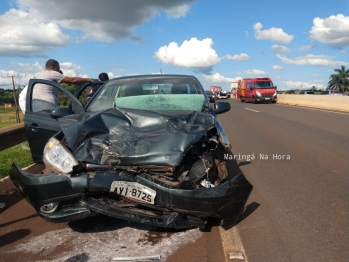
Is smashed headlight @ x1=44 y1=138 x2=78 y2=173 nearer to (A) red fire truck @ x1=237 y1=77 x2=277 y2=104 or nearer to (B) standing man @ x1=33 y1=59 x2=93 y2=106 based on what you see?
(B) standing man @ x1=33 y1=59 x2=93 y2=106

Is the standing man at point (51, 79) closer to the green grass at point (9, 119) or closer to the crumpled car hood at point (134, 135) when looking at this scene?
the crumpled car hood at point (134, 135)

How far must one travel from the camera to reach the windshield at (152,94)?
197 inches

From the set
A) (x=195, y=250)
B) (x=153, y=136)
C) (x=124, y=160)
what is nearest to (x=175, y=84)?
(x=153, y=136)

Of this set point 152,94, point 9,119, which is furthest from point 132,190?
point 9,119

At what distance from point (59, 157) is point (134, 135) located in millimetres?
769

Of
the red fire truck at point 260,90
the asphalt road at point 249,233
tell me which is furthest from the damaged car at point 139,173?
the red fire truck at point 260,90

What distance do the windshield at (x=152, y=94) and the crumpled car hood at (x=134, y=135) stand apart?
2.22 ft

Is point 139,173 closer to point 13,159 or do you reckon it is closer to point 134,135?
point 134,135

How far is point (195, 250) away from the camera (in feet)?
11.5

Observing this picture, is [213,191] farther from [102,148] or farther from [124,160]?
[102,148]

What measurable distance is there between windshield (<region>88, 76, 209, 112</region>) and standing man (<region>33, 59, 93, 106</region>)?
962 millimetres

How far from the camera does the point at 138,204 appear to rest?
11.4 ft

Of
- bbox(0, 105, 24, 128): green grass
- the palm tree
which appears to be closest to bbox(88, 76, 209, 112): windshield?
bbox(0, 105, 24, 128): green grass

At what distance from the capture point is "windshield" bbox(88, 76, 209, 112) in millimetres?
4995
